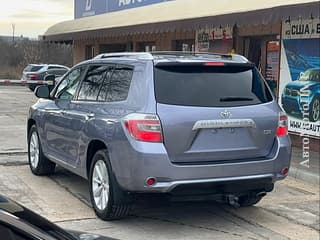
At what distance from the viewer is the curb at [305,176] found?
8.69m

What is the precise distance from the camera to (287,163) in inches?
246

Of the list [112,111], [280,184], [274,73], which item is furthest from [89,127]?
[274,73]

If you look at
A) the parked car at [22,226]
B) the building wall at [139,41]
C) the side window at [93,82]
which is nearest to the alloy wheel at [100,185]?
the side window at [93,82]

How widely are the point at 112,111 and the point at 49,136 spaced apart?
6.96ft

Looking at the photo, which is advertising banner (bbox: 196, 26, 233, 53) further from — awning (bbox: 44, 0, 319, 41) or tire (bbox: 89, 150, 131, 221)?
tire (bbox: 89, 150, 131, 221)

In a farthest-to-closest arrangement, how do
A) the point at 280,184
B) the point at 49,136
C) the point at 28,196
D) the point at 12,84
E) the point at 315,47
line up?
the point at 12,84 < the point at 315,47 < the point at 280,184 < the point at 49,136 < the point at 28,196

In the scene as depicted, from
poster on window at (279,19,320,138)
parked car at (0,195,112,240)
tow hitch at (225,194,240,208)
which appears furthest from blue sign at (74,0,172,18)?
parked car at (0,195,112,240)

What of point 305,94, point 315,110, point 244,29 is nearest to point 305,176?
point 315,110

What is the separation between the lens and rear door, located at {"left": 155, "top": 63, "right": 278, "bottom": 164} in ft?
18.6

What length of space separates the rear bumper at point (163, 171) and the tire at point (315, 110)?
17.2ft

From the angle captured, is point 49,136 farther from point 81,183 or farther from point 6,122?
point 6,122

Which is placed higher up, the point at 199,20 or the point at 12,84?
the point at 199,20

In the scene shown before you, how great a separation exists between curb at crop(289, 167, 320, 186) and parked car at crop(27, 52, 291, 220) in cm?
229

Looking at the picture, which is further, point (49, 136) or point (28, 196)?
point (49, 136)
